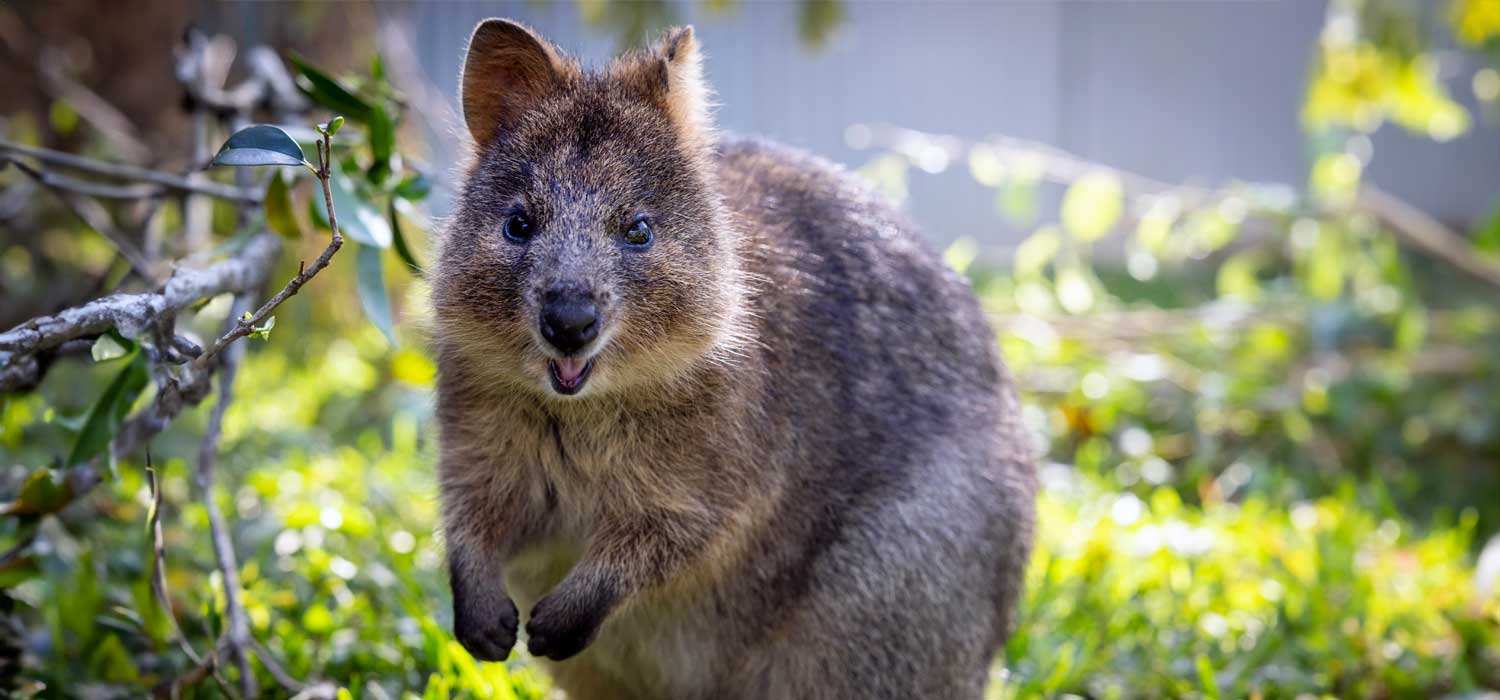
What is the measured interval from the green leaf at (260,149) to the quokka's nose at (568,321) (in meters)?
0.57

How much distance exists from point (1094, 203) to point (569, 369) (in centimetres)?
395

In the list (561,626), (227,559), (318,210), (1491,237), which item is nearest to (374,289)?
(318,210)

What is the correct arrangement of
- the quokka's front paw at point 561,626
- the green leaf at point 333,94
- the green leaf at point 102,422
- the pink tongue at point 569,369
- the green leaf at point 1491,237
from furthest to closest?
the green leaf at point 1491,237, the green leaf at point 333,94, the quokka's front paw at point 561,626, the green leaf at point 102,422, the pink tongue at point 569,369

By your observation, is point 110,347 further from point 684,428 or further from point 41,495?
point 684,428

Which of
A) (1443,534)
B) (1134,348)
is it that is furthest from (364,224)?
(1134,348)

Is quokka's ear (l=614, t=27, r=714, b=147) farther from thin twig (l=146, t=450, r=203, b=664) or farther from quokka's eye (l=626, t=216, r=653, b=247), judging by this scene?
thin twig (l=146, t=450, r=203, b=664)

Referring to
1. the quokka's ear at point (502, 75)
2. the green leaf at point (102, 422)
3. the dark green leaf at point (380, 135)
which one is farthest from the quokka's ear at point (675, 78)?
the green leaf at point (102, 422)

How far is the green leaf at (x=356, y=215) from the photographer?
3.19m

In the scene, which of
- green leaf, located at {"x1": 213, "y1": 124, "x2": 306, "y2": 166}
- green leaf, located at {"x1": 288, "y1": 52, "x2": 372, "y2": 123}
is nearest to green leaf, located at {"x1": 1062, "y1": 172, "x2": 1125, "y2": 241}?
green leaf, located at {"x1": 288, "y1": 52, "x2": 372, "y2": 123}

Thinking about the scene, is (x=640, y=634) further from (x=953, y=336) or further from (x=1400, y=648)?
(x=1400, y=648)

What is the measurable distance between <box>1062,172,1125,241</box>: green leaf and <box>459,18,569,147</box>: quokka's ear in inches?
138

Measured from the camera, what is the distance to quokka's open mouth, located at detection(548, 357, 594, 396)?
9.04 feet

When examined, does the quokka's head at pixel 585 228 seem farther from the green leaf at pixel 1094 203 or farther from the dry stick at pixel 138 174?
the green leaf at pixel 1094 203

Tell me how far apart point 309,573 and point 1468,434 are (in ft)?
17.1
